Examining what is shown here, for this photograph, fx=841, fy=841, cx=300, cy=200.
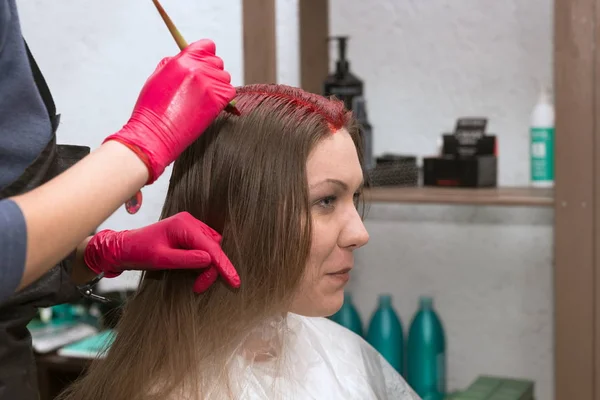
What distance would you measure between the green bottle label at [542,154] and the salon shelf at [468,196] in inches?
1.7

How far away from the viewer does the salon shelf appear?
224 cm

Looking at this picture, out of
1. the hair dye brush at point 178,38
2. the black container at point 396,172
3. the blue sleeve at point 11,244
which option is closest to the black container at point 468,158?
the black container at point 396,172

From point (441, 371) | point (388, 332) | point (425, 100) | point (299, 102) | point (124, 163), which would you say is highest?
point (425, 100)

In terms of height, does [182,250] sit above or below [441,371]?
above

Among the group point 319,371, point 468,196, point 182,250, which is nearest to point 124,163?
point 182,250

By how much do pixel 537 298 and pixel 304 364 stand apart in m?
1.33

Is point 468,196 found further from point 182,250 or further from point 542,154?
point 182,250

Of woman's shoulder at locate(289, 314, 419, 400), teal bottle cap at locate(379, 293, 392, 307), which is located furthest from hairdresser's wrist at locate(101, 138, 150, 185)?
teal bottle cap at locate(379, 293, 392, 307)

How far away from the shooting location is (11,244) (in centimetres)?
95

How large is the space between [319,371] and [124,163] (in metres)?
0.68

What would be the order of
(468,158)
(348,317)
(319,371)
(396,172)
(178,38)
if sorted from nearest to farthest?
(178,38) < (319,371) < (468,158) < (396,172) < (348,317)

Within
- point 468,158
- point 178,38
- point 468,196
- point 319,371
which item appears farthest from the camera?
point 468,158

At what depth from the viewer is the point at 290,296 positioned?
4.61 feet

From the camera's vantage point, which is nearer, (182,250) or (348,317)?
(182,250)
